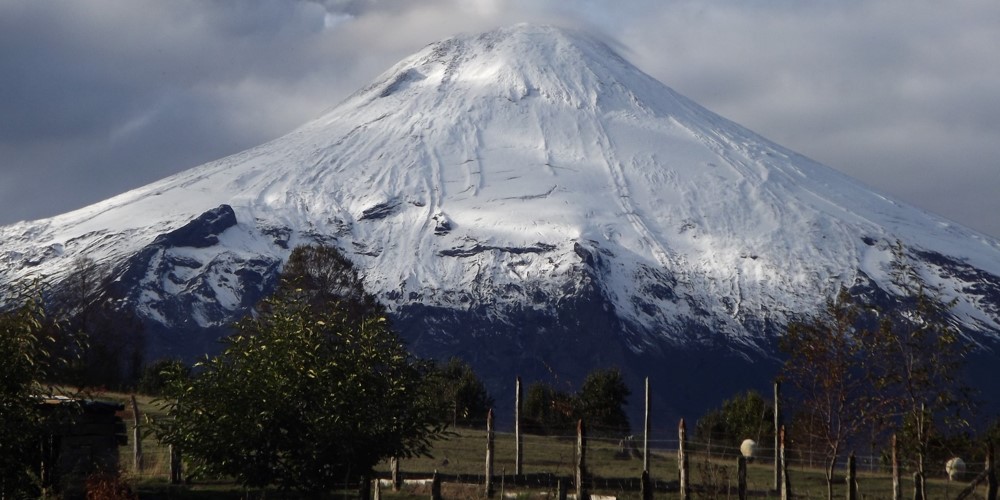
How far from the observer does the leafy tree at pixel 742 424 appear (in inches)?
1893

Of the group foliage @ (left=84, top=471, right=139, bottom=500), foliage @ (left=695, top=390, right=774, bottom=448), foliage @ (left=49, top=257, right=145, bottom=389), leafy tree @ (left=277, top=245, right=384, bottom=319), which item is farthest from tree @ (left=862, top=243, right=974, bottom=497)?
leafy tree @ (left=277, top=245, right=384, bottom=319)

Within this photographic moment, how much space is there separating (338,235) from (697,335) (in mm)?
50486

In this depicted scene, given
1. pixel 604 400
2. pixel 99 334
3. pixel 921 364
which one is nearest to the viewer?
pixel 921 364

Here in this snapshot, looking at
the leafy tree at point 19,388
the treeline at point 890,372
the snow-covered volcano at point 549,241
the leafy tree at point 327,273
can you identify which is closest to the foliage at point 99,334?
the leafy tree at point 327,273

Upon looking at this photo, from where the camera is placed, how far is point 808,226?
7131 inches

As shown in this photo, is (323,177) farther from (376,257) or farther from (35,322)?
(35,322)

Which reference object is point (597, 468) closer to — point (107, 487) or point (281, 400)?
point (281, 400)

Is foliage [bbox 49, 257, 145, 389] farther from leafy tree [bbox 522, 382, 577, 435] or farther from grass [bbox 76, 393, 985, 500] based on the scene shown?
leafy tree [bbox 522, 382, 577, 435]

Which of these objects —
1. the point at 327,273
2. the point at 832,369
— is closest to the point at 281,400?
the point at 832,369

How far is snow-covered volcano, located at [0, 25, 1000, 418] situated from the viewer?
16062 cm

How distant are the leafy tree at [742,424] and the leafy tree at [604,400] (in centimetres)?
365

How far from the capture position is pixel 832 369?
90.5 ft

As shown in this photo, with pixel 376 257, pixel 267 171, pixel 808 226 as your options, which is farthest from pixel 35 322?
pixel 267 171

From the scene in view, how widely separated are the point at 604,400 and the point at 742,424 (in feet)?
22.4
